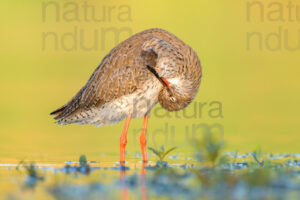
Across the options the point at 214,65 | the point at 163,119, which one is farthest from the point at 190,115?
the point at 214,65

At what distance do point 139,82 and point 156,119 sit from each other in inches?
158

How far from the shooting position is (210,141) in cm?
706

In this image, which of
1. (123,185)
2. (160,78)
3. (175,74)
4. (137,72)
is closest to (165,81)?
(160,78)

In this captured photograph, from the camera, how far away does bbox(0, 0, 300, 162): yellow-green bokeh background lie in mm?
11242

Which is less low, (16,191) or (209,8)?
(209,8)

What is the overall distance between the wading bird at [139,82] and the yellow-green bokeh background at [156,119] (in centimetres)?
60

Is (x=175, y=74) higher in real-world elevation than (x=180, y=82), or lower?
higher

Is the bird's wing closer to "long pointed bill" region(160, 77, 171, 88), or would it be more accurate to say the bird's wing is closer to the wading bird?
the wading bird

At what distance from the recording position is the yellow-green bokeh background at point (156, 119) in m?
11.2

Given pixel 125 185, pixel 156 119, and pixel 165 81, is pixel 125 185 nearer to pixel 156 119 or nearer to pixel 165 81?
pixel 165 81

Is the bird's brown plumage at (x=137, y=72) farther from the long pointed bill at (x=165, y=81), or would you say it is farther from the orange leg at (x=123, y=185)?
the orange leg at (x=123, y=185)

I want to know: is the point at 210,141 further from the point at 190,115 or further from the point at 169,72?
the point at 190,115

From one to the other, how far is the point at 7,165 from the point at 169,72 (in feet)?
9.54

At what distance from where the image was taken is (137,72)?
10.2 m
